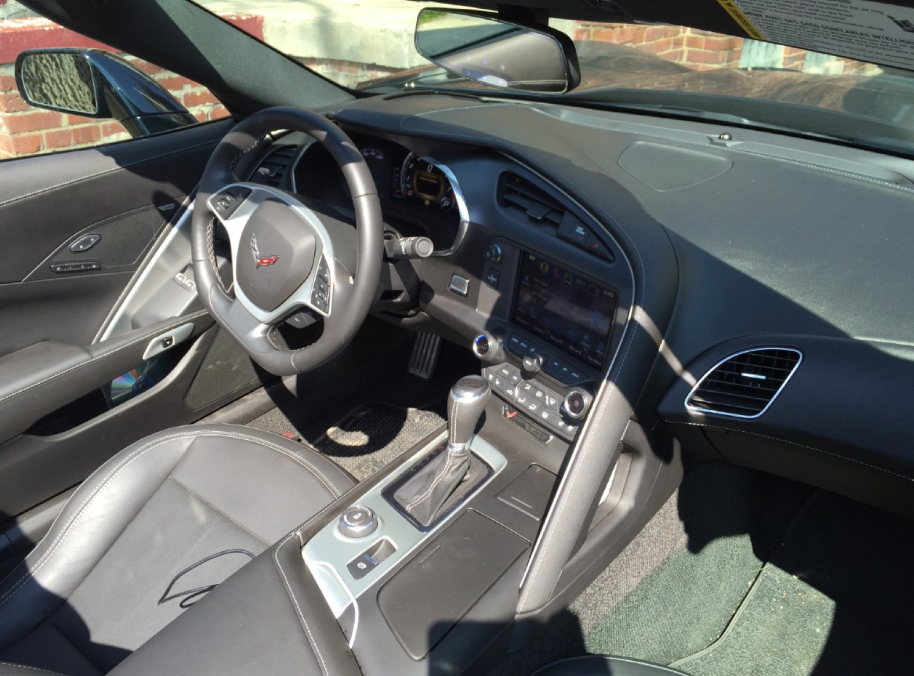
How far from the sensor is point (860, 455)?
4.41 feet

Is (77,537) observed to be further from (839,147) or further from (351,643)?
(839,147)

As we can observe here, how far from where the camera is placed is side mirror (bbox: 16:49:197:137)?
245cm

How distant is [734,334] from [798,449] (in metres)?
0.25

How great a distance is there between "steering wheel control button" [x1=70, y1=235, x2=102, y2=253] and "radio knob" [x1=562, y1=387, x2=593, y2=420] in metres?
1.53

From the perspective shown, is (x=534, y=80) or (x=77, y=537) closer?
(x=77, y=537)

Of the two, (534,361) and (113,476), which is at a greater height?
(534,361)

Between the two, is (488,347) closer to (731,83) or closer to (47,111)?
(731,83)

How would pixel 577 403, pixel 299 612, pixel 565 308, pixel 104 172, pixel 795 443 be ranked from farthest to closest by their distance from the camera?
pixel 104 172 → pixel 565 308 → pixel 577 403 → pixel 795 443 → pixel 299 612

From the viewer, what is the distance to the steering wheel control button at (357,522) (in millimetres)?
1496

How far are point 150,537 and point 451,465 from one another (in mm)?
678

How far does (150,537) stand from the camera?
166cm

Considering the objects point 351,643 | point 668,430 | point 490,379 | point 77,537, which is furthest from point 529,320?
point 77,537

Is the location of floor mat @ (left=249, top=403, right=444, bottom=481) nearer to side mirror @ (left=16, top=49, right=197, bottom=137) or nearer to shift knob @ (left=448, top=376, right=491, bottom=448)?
shift knob @ (left=448, top=376, right=491, bottom=448)

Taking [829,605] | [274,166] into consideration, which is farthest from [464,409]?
[829,605]
